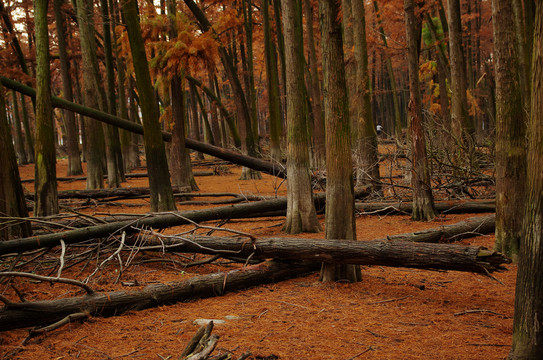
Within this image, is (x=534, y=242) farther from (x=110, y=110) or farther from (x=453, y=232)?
(x=110, y=110)

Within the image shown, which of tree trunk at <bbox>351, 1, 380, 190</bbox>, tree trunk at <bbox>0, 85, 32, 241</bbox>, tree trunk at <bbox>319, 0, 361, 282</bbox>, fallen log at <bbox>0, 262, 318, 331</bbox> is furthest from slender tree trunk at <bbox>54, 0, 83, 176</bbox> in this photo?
fallen log at <bbox>0, 262, 318, 331</bbox>

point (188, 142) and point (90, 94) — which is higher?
point (90, 94)

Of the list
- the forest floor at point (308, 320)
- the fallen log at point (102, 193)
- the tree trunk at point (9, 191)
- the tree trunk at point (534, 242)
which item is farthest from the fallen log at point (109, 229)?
the fallen log at point (102, 193)

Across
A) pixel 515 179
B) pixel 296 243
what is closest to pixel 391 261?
pixel 296 243

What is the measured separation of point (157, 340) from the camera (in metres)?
4.00

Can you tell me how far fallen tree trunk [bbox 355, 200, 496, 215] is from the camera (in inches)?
394

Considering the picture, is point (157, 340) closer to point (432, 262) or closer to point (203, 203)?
point (432, 262)

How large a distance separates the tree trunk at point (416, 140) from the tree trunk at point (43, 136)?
7460mm

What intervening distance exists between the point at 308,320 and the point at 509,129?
403 centimetres

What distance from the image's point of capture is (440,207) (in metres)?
10.2

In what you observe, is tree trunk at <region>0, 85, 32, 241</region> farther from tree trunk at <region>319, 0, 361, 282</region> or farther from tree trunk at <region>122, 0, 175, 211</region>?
tree trunk at <region>319, 0, 361, 282</region>

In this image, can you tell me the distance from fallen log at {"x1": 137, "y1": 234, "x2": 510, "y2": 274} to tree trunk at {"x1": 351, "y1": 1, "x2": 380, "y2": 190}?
21.1ft

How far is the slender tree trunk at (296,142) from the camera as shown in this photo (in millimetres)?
8766

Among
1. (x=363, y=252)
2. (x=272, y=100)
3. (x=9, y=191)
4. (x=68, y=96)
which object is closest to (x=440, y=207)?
(x=363, y=252)
